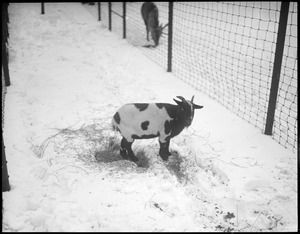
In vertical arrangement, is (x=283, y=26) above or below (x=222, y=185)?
above

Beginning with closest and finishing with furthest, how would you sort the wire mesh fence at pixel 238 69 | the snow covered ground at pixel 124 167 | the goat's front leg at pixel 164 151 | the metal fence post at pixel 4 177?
the snow covered ground at pixel 124 167, the metal fence post at pixel 4 177, the goat's front leg at pixel 164 151, the wire mesh fence at pixel 238 69

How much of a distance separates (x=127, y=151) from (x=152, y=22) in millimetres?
6257

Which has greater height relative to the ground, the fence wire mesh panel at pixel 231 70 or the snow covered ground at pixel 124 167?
the fence wire mesh panel at pixel 231 70

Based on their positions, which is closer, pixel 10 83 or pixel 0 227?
pixel 0 227

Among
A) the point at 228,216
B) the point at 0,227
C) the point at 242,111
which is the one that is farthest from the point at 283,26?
the point at 0,227

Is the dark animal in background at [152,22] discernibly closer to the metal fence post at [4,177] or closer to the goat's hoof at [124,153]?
the goat's hoof at [124,153]

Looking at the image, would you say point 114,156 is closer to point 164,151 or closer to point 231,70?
point 164,151

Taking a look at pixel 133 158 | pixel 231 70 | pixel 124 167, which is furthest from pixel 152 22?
pixel 124 167

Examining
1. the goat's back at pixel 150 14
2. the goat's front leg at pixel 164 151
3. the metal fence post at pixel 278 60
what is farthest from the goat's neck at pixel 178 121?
the goat's back at pixel 150 14

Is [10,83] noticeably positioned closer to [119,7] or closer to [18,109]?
[18,109]

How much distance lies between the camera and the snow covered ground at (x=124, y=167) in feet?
11.9

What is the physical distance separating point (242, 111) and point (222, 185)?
223 cm

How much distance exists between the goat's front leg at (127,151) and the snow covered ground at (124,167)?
0.08 m

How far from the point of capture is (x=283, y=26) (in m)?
4.79
